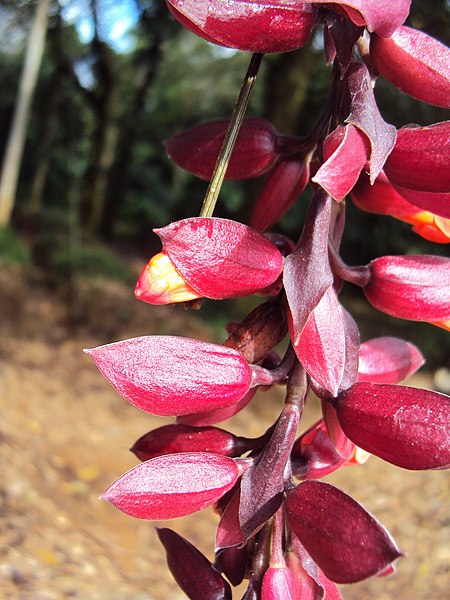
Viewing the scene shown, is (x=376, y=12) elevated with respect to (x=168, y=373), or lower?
elevated

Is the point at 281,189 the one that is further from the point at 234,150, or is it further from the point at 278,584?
the point at 278,584

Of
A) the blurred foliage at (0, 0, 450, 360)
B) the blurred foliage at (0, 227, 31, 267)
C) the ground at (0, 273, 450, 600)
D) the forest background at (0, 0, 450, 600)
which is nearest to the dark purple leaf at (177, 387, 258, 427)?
the forest background at (0, 0, 450, 600)

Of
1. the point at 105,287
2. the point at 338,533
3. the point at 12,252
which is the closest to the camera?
the point at 338,533

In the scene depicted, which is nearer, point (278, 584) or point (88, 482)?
point (278, 584)

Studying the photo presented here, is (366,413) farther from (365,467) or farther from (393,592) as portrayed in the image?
(365,467)

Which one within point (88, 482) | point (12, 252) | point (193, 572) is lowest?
point (12, 252)

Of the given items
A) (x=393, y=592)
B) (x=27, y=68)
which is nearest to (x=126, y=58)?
(x=27, y=68)

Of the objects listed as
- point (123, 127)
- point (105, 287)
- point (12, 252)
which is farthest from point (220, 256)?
point (123, 127)

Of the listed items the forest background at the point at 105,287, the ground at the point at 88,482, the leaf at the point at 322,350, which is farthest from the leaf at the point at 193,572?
the ground at the point at 88,482
